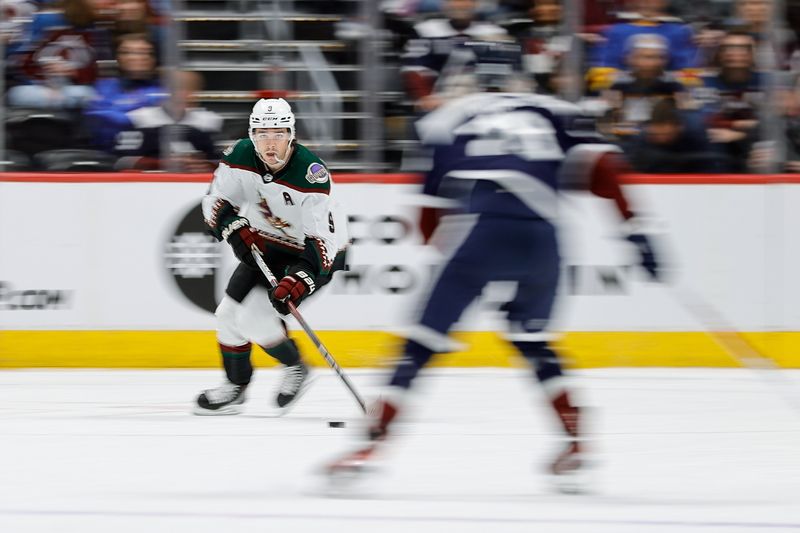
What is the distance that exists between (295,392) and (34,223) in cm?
233

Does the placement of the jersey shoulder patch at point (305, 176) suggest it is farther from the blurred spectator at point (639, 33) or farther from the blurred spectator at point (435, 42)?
the blurred spectator at point (639, 33)

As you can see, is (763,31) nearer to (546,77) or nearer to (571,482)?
(546,77)

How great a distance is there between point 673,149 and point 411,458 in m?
3.39

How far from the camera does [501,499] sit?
4230 millimetres

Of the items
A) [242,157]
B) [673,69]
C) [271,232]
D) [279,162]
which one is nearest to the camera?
[279,162]

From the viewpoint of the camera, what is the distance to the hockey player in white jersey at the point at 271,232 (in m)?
5.56

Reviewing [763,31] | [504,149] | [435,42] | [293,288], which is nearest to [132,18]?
[435,42]

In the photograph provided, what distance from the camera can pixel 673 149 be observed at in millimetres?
7684

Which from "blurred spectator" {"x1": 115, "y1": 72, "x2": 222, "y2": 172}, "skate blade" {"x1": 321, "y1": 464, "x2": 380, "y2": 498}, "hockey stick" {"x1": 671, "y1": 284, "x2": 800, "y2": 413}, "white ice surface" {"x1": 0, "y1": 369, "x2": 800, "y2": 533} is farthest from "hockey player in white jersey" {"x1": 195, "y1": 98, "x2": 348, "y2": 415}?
"hockey stick" {"x1": 671, "y1": 284, "x2": 800, "y2": 413}

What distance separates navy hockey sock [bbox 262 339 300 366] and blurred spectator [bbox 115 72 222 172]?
1907 mm

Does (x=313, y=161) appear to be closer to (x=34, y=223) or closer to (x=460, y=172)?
(x=460, y=172)

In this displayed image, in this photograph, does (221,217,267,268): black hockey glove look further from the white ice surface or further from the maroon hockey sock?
the maroon hockey sock

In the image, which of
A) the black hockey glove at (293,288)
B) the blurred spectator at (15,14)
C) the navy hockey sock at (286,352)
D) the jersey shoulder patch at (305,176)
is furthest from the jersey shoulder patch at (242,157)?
the blurred spectator at (15,14)

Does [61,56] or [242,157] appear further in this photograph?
[61,56]
